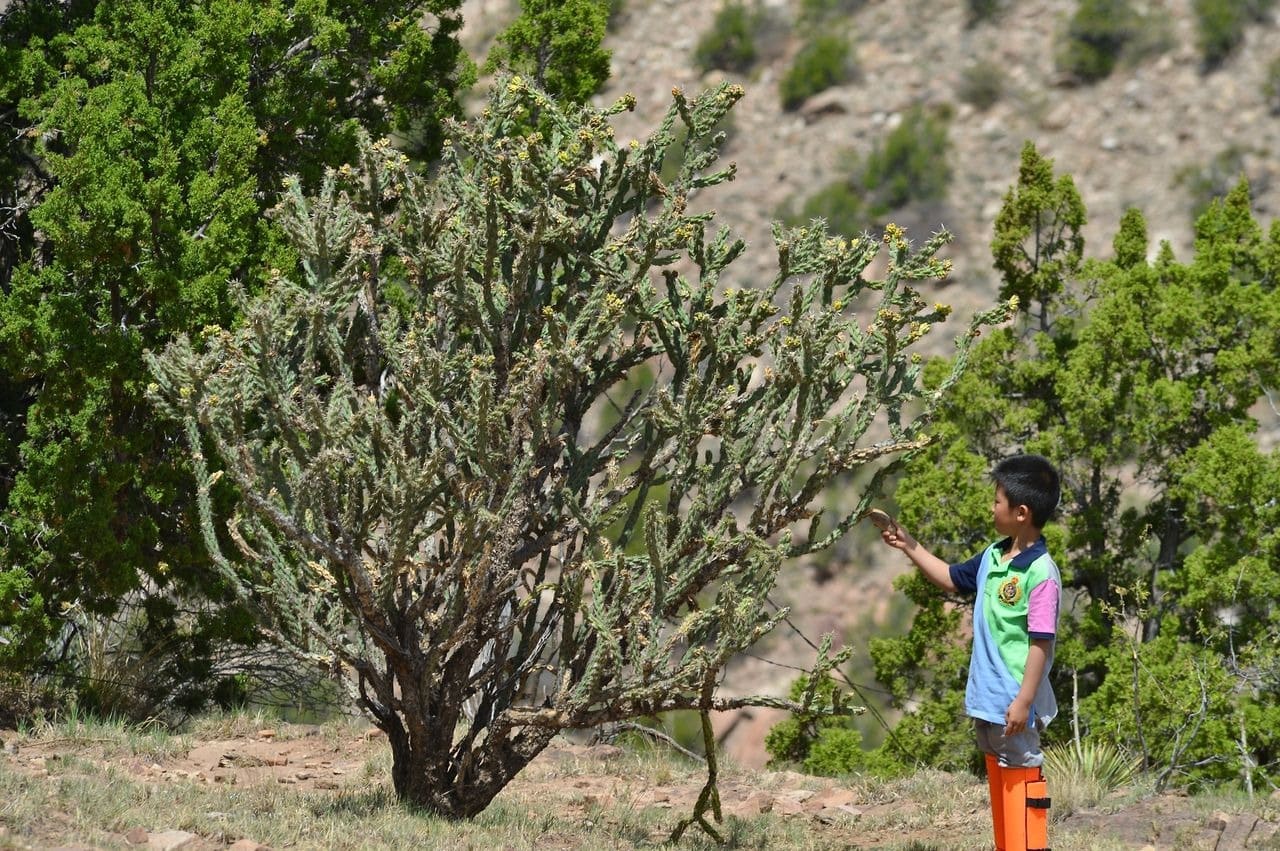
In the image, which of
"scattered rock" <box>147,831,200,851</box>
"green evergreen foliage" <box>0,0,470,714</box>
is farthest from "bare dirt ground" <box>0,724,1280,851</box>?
"green evergreen foliage" <box>0,0,470,714</box>

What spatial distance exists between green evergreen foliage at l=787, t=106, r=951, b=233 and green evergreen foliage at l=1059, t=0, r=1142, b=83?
3119 mm

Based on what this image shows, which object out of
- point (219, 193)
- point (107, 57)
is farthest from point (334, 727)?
point (107, 57)

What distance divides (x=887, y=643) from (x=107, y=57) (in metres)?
6.96

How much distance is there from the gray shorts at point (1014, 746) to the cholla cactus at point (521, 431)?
57 centimetres

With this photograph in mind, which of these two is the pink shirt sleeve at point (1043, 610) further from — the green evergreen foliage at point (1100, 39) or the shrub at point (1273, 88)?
the green evergreen foliage at point (1100, 39)

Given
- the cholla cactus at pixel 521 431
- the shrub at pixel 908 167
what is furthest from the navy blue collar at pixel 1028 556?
the shrub at pixel 908 167

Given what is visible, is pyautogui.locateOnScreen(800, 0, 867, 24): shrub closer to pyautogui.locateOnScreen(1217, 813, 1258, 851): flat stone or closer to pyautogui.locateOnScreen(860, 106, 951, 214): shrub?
pyautogui.locateOnScreen(860, 106, 951, 214): shrub

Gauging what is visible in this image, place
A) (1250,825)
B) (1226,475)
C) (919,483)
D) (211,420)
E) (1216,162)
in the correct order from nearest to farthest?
(211,420) → (1250,825) → (1226,475) → (919,483) → (1216,162)

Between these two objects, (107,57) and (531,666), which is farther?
(107,57)

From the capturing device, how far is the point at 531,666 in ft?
20.9

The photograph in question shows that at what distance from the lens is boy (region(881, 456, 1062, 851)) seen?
524 cm

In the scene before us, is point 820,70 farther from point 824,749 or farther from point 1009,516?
point 1009,516

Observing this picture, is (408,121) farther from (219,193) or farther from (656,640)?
(656,640)

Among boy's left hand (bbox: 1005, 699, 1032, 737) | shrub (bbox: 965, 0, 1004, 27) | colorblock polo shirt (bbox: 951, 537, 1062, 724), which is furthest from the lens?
shrub (bbox: 965, 0, 1004, 27)
